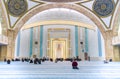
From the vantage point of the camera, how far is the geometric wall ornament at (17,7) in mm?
11913

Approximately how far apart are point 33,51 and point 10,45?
408cm

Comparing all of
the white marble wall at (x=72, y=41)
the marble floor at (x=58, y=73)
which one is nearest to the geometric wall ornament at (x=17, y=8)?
the white marble wall at (x=72, y=41)

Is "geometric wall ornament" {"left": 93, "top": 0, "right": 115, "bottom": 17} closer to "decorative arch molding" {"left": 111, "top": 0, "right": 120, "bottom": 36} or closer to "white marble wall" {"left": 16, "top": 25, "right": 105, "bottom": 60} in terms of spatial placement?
"decorative arch molding" {"left": 111, "top": 0, "right": 120, "bottom": 36}

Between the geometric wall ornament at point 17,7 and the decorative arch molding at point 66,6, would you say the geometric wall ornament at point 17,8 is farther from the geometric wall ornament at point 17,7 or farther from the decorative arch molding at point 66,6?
the decorative arch molding at point 66,6

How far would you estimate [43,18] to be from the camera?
16.1m

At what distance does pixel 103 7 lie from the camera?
39.9 ft

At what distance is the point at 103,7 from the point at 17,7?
6.77 m

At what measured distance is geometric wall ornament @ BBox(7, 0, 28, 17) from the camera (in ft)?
39.1

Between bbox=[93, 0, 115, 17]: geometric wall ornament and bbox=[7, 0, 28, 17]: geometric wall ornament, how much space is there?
5563 mm

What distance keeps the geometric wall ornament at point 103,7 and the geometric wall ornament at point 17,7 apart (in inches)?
219

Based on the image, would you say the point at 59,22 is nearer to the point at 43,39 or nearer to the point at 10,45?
the point at 43,39

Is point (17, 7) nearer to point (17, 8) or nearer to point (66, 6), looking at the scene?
point (17, 8)

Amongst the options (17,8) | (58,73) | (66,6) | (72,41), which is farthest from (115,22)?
(58,73)

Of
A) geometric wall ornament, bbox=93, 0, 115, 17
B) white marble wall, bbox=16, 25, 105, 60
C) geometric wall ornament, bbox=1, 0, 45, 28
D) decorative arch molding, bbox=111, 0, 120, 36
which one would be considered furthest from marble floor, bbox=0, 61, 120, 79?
white marble wall, bbox=16, 25, 105, 60
